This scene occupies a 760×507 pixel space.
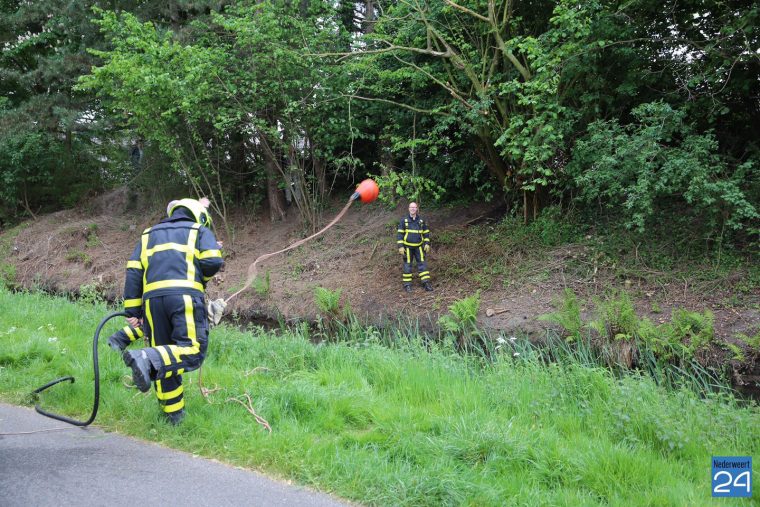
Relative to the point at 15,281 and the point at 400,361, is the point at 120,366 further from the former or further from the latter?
the point at 15,281

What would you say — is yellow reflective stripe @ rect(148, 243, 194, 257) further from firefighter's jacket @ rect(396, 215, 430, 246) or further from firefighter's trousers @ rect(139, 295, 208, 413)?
firefighter's jacket @ rect(396, 215, 430, 246)

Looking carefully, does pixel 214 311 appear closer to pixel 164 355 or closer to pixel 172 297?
pixel 172 297

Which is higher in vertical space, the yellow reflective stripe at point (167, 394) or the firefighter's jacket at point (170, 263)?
the firefighter's jacket at point (170, 263)

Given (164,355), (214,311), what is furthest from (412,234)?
(164,355)

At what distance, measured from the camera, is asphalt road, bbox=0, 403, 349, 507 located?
3146mm

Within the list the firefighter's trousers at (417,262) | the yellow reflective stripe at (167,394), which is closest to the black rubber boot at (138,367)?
the yellow reflective stripe at (167,394)

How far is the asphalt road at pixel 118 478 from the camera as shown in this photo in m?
3.15

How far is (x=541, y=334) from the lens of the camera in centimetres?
898

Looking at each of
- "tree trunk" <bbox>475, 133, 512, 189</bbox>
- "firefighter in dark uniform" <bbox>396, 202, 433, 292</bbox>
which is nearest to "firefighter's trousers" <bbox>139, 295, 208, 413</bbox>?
"firefighter in dark uniform" <bbox>396, 202, 433, 292</bbox>

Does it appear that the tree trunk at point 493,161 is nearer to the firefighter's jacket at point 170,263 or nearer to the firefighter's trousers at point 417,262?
the firefighter's trousers at point 417,262

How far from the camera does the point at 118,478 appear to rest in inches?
134

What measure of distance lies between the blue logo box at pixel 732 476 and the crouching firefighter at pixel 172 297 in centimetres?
368

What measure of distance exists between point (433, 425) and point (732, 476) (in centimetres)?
195

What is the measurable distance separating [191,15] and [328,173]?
6.24 meters
